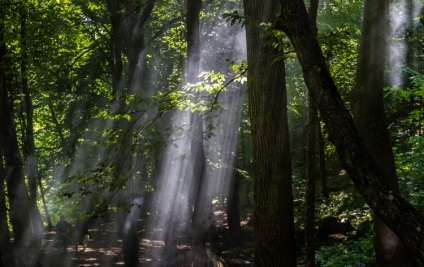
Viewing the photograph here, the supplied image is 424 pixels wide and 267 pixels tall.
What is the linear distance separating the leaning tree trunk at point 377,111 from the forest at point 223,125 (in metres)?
0.02

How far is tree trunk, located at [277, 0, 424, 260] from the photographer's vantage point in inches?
133

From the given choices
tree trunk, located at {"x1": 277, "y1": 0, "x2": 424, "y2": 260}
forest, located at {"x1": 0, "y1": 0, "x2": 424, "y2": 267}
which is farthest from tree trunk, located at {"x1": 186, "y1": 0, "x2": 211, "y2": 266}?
tree trunk, located at {"x1": 277, "y1": 0, "x2": 424, "y2": 260}

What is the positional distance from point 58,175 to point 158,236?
770 cm

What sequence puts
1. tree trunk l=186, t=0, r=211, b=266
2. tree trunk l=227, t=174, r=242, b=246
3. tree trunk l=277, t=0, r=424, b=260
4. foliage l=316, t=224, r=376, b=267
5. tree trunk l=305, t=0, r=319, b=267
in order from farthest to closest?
tree trunk l=227, t=174, r=242, b=246 → tree trunk l=186, t=0, r=211, b=266 → foliage l=316, t=224, r=376, b=267 → tree trunk l=305, t=0, r=319, b=267 → tree trunk l=277, t=0, r=424, b=260

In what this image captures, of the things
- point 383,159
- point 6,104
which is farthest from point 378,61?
point 6,104

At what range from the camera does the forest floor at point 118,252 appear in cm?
1834

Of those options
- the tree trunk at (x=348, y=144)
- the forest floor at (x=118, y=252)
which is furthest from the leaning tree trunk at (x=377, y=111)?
the forest floor at (x=118, y=252)

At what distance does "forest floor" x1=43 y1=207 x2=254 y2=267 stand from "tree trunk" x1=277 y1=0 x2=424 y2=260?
11272 mm

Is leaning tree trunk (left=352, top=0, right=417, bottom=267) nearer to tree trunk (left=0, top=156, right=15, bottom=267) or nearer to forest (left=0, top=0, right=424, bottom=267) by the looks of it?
forest (left=0, top=0, right=424, bottom=267)

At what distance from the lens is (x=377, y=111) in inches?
291

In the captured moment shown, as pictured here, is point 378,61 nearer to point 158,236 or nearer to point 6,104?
point 6,104

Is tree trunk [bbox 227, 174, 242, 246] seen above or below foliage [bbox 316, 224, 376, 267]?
above

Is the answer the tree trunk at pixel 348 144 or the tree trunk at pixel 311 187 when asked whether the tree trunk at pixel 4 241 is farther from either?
the tree trunk at pixel 348 144

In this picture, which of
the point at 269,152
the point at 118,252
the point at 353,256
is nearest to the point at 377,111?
the point at 269,152
